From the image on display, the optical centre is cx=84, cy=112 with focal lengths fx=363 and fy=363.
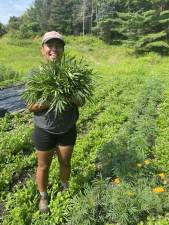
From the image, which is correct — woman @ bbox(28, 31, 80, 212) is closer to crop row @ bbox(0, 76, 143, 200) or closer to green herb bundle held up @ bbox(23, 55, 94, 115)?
green herb bundle held up @ bbox(23, 55, 94, 115)

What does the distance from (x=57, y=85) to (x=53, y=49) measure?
0.46 metres

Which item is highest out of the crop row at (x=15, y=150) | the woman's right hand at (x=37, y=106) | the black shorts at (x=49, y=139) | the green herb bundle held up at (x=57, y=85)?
the green herb bundle held up at (x=57, y=85)

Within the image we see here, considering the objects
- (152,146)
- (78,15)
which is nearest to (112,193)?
(152,146)

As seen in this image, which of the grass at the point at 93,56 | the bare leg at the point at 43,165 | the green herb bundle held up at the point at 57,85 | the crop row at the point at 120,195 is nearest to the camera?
the green herb bundle held up at the point at 57,85

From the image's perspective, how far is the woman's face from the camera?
4609mm

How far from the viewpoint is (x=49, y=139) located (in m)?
4.82

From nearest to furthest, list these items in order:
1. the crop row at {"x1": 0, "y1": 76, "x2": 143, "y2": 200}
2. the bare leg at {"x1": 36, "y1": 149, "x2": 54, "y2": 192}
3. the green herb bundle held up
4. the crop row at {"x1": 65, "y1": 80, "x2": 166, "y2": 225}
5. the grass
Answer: the green herb bundle held up, the crop row at {"x1": 65, "y1": 80, "x2": 166, "y2": 225}, the bare leg at {"x1": 36, "y1": 149, "x2": 54, "y2": 192}, the crop row at {"x1": 0, "y1": 76, "x2": 143, "y2": 200}, the grass

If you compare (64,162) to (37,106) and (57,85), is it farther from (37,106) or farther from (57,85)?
(57,85)

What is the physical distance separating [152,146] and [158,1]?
3452 centimetres

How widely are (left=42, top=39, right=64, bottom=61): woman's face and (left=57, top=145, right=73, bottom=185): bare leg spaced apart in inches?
47.9

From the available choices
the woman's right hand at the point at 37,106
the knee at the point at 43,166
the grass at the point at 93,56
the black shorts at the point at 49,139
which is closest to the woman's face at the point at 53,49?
the woman's right hand at the point at 37,106

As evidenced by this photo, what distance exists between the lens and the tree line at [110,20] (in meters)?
37.0

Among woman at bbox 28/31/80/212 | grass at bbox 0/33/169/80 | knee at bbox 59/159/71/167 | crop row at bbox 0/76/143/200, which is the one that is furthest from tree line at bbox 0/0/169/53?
woman at bbox 28/31/80/212

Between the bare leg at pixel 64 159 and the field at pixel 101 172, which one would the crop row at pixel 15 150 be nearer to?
the field at pixel 101 172
